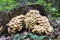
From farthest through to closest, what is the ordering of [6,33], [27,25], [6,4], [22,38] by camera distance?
[6,4] < [6,33] < [27,25] < [22,38]

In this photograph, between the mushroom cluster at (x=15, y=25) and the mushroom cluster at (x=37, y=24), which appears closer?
the mushroom cluster at (x=37, y=24)

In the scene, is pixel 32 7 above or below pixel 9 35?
above

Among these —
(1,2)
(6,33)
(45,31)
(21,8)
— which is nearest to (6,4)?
(1,2)

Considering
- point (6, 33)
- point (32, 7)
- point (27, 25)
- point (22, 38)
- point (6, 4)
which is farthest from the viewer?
point (6, 4)

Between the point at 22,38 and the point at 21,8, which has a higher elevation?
the point at 21,8

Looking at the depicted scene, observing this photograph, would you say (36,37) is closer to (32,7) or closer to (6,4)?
(32,7)

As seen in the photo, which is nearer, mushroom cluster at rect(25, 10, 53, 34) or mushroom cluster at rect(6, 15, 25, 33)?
mushroom cluster at rect(25, 10, 53, 34)

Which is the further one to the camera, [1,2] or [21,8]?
[1,2]

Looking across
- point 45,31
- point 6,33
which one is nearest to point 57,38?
point 45,31

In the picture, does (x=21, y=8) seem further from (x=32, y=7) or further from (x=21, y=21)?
(x=21, y=21)
